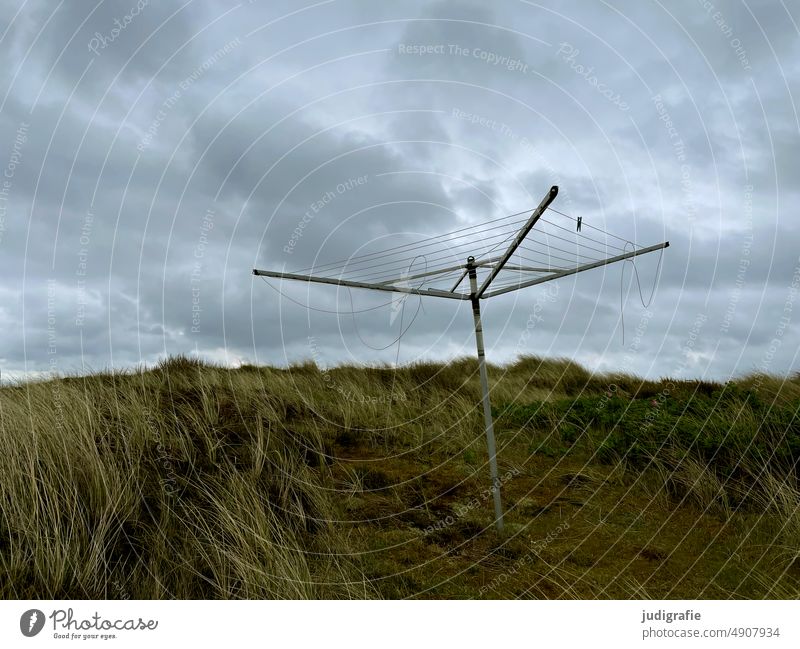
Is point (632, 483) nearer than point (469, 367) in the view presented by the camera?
Yes

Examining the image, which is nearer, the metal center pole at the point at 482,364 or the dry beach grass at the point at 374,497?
the dry beach grass at the point at 374,497

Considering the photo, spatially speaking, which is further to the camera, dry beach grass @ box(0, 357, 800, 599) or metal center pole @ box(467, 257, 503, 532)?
metal center pole @ box(467, 257, 503, 532)

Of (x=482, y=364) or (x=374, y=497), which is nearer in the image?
(x=482, y=364)

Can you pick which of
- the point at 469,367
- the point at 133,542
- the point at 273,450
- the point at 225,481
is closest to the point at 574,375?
the point at 469,367

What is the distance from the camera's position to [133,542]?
5090 millimetres

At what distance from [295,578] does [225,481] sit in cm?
188

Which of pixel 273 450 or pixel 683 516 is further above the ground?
pixel 273 450

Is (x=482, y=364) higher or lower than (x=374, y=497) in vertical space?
higher

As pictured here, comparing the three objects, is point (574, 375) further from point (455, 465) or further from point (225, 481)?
point (225, 481)

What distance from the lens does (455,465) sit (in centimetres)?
846
